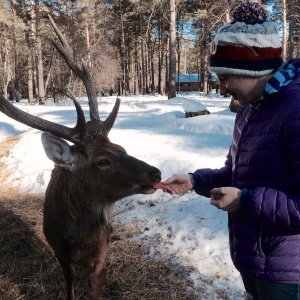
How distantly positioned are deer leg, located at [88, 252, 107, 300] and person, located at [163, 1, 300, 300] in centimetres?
149

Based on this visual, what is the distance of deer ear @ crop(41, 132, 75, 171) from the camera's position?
106 inches

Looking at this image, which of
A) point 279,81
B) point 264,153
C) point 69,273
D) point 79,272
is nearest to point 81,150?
point 69,273

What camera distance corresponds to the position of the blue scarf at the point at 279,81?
5.21 feet

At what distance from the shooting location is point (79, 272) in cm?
365

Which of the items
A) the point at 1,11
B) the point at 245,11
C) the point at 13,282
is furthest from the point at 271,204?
the point at 1,11

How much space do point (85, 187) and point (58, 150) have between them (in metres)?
0.38

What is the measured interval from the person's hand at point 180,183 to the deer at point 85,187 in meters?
0.48

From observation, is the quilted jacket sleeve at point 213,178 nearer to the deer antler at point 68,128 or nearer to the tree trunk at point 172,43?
the deer antler at point 68,128

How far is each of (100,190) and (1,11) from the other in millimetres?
25337

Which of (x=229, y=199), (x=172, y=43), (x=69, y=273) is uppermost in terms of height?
(x=172, y=43)

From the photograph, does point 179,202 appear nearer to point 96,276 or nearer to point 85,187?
point 96,276

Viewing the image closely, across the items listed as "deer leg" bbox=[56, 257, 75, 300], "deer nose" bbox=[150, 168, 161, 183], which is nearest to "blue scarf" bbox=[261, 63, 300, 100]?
"deer nose" bbox=[150, 168, 161, 183]

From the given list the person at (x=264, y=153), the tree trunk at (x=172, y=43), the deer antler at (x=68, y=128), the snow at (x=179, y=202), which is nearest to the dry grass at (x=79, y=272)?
the snow at (x=179, y=202)

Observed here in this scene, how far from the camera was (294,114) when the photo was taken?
153cm
